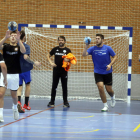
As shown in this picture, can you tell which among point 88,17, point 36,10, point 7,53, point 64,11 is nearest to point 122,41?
point 88,17

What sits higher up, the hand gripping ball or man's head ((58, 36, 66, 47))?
the hand gripping ball

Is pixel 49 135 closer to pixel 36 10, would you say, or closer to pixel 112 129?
pixel 112 129

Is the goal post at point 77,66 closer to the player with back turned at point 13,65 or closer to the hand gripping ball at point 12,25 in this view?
the player with back turned at point 13,65

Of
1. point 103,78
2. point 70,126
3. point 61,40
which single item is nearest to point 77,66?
point 61,40

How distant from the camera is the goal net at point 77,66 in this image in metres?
11.5

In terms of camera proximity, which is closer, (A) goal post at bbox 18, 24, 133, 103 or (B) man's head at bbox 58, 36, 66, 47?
(B) man's head at bbox 58, 36, 66, 47

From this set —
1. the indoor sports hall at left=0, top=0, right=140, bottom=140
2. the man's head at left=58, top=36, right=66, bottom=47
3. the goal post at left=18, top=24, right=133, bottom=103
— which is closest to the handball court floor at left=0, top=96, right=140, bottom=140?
the man's head at left=58, top=36, right=66, bottom=47

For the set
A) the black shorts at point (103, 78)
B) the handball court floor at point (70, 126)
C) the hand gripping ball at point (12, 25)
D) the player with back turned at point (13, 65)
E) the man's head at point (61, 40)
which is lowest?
the handball court floor at point (70, 126)

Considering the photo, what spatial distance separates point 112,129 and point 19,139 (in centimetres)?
178

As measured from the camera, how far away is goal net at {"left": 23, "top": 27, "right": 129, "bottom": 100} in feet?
37.7

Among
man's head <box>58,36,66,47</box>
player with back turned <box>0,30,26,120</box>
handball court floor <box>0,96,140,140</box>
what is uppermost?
man's head <box>58,36,66,47</box>

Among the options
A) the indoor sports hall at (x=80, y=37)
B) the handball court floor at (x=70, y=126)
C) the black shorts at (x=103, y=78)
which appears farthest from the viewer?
the indoor sports hall at (x=80, y=37)

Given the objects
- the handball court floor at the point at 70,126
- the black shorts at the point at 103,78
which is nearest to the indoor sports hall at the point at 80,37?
the black shorts at the point at 103,78

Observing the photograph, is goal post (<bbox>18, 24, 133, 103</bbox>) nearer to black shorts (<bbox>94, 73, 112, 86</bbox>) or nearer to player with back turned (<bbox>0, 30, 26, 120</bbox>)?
black shorts (<bbox>94, 73, 112, 86</bbox>)
